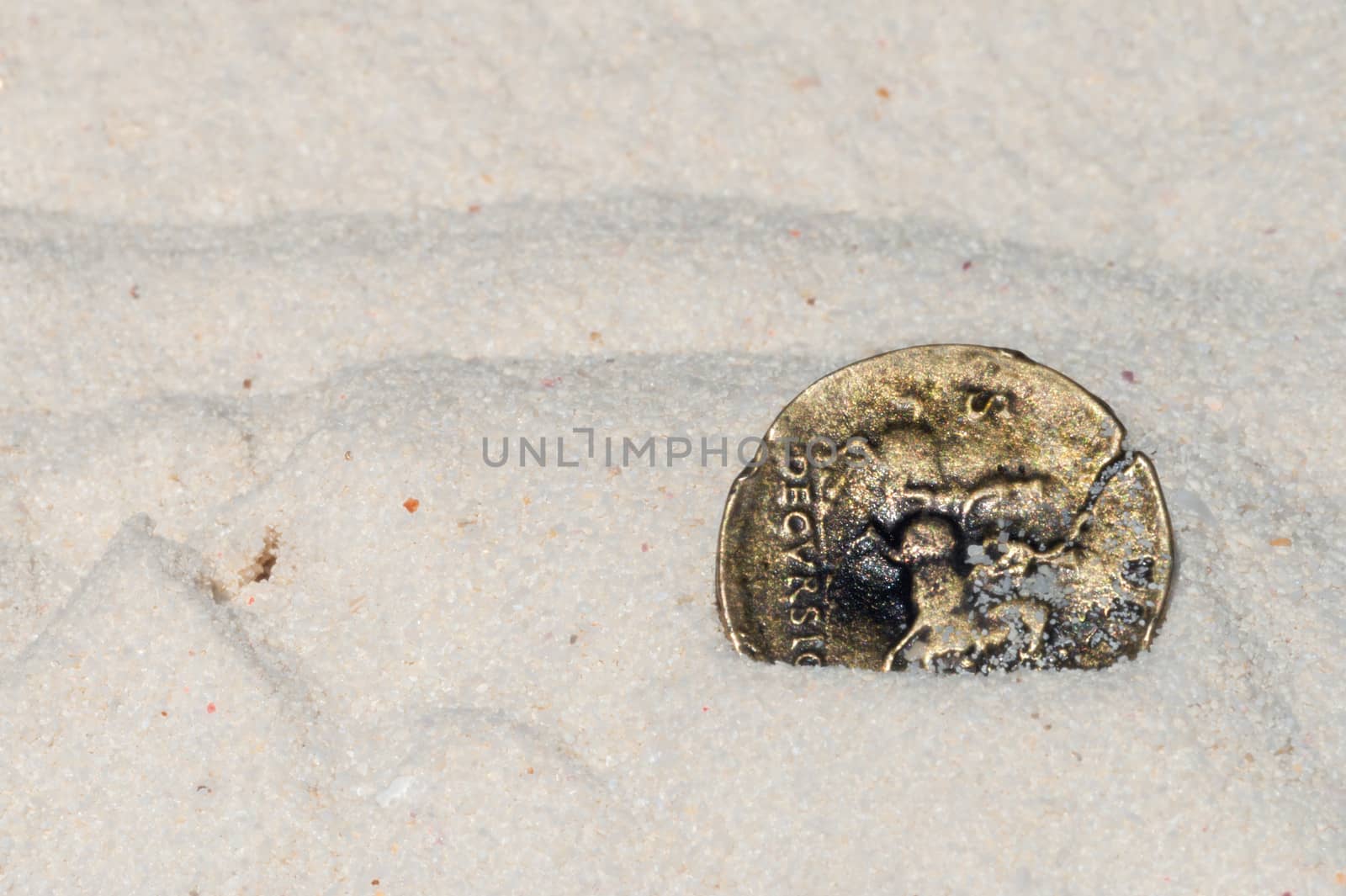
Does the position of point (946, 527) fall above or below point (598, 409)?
below

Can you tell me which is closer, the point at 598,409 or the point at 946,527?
the point at 946,527

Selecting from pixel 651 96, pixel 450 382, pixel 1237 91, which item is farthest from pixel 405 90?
pixel 1237 91

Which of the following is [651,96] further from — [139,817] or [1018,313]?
[139,817]
